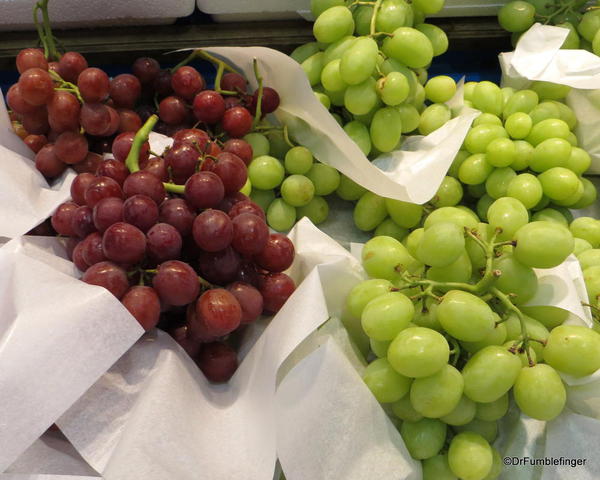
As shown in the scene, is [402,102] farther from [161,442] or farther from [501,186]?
[161,442]

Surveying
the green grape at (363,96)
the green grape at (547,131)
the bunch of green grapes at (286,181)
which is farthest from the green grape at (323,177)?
the green grape at (547,131)

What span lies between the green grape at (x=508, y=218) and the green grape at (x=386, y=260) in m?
0.11

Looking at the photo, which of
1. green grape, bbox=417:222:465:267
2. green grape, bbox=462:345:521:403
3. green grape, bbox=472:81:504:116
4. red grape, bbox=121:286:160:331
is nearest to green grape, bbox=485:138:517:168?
green grape, bbox=472:81:504:116

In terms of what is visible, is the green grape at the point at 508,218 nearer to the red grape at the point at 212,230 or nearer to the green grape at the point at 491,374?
the green grape at the point at 491,374

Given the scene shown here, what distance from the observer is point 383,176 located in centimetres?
78

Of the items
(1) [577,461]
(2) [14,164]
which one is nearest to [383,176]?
(1) [577,461]

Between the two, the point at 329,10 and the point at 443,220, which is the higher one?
the point at 329,10

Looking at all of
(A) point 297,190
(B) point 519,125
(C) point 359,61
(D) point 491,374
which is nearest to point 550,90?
(B) point 519,125

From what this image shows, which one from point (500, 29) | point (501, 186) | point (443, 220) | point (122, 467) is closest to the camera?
point (122, 467)

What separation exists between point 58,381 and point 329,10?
2.26ft

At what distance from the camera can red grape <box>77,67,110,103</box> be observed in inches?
28.4

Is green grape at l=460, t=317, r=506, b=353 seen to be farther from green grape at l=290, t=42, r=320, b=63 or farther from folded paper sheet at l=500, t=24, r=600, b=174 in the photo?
green grape at l=290, t=42, r=320, b=63

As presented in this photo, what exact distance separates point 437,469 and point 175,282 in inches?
14.3

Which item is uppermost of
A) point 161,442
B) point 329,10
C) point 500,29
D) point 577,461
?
point 329,10
